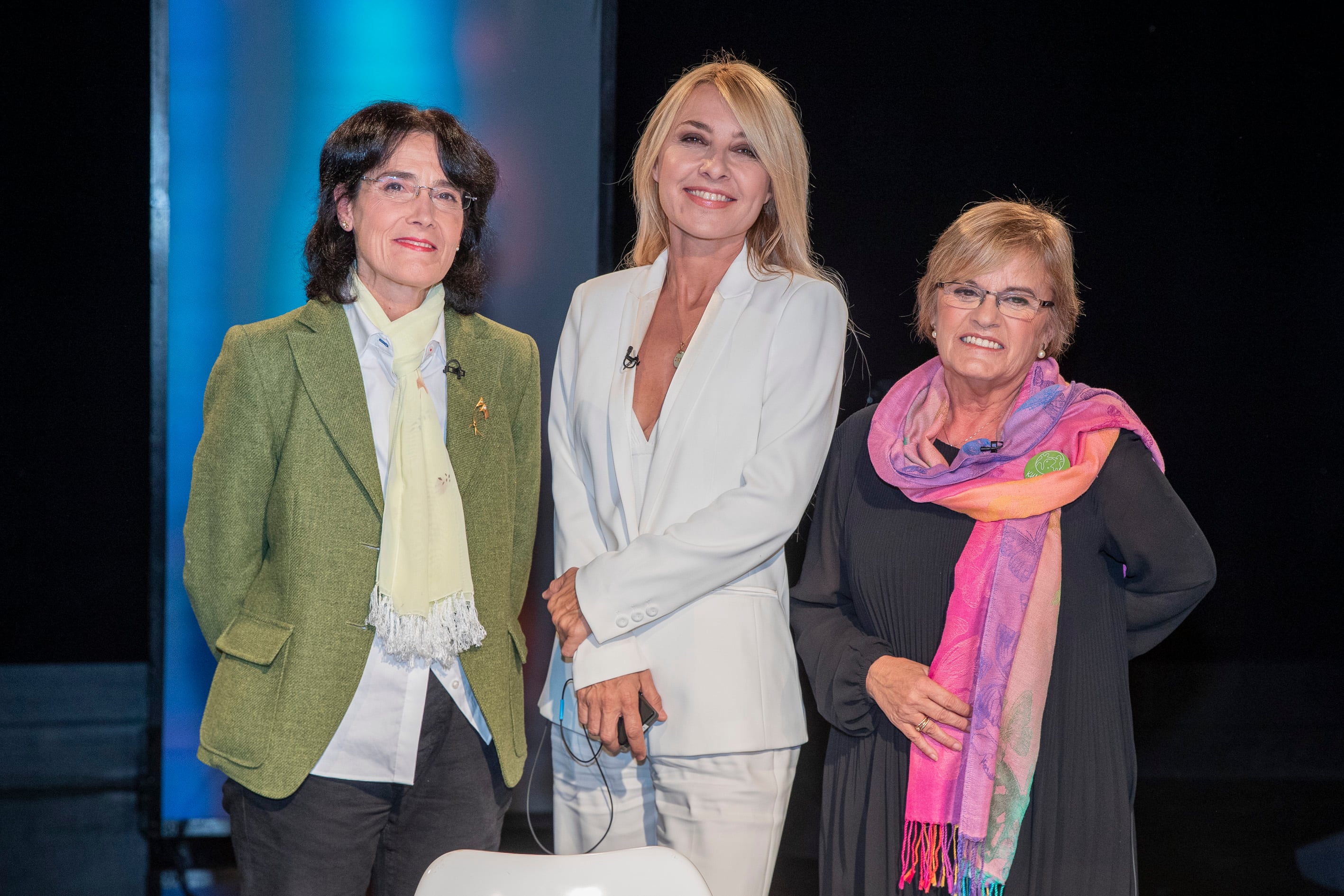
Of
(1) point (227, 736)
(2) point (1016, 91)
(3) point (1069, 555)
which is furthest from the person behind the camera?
(2) point (1016, 91)

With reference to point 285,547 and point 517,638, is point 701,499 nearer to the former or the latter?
point 517,638

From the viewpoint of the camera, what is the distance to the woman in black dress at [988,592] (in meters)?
1.86

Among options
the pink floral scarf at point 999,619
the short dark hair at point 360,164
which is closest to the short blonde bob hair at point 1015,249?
the pink floral scarf at point 999,619

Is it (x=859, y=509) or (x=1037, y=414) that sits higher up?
(x=1037, y=414)

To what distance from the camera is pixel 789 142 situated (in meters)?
2.09

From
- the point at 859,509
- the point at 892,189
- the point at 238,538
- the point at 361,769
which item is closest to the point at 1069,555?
the point at 859,509

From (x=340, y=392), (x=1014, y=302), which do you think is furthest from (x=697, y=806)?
(x=1014, y=302)

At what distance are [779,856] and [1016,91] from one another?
285 centimetres

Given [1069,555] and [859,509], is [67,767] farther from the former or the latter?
[1069,555]

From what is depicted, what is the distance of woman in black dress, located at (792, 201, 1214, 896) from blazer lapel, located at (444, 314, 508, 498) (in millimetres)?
688

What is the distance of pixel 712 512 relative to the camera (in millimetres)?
1952

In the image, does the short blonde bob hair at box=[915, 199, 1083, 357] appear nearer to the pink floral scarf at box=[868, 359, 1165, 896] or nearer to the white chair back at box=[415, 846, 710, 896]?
the pink floral scarf at box=[868, 359, 1165, 896]

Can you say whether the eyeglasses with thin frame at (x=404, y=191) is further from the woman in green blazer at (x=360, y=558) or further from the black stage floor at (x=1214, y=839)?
the black stage floor at (x=1214, y=839)

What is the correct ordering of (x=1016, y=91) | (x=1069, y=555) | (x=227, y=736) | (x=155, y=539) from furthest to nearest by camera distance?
(x=1016, y=91), (x=155, y=539), (x=1069, y=555), (x=227, y=736)
